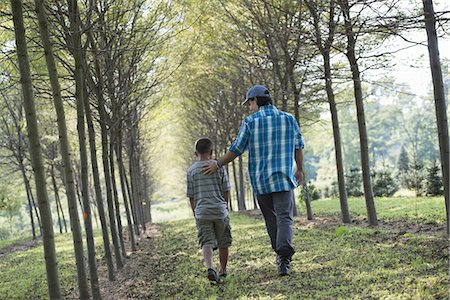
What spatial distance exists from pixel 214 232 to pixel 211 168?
793 mm

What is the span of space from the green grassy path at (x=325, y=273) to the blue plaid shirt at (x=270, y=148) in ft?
3.16

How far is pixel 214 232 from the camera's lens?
206 inches

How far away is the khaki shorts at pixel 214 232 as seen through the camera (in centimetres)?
512

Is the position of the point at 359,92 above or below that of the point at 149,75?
below

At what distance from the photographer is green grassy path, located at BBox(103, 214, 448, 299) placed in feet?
12.1

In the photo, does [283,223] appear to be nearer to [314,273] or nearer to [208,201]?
[314,273]

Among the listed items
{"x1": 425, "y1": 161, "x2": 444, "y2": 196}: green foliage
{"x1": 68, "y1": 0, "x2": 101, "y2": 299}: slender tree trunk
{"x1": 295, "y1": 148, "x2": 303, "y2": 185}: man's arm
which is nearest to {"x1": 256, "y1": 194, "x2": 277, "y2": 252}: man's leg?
→ {"x1": 295, "y1": 148, "x2": 303, "y2": 185}: man's arm

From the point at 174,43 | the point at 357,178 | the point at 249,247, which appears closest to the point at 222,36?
the point at 174,43

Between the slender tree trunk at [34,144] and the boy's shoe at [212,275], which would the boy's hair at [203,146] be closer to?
the boy's shoe at [212,275]

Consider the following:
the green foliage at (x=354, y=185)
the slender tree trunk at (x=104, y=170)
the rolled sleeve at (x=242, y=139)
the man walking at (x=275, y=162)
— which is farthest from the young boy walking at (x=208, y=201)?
the green foliage at (x=354, y=185)

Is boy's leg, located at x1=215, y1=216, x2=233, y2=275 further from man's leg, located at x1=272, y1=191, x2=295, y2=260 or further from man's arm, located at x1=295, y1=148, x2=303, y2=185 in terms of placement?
man's arm, located at x1=295, y1=148, x2=303, y2=185

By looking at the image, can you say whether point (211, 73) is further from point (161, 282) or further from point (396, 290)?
point (396, 290)

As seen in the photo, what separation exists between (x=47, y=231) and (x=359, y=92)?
6765 millimetres

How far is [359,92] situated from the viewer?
9.28 meters
